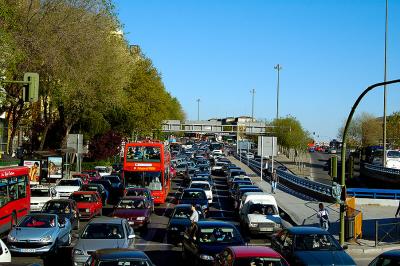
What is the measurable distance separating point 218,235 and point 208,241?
401 mm

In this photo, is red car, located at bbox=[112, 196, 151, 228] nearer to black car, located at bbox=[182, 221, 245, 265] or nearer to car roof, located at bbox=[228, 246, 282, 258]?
black car, located at bbox=[182, 221, 245, 265]

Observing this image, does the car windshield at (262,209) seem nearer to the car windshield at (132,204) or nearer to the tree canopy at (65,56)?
the car windshield at (132,204)

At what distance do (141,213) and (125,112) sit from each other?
42865 millimetres

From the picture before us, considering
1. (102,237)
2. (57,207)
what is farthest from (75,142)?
(102,237)

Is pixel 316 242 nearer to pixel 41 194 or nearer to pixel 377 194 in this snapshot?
pixel 41 194

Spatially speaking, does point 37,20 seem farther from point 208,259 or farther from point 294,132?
point 294,132

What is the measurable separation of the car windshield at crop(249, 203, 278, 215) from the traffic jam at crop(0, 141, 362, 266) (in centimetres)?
4

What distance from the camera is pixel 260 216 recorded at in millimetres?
25531

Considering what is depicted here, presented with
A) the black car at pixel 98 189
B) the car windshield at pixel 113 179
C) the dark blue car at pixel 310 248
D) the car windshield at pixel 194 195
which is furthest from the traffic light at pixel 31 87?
the car windshield at pixel 113 179

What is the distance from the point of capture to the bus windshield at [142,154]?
120ft

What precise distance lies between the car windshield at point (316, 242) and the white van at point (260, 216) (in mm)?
8077

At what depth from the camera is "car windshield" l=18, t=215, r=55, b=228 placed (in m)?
19.9

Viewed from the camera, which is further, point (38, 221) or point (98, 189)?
point (98, 189)

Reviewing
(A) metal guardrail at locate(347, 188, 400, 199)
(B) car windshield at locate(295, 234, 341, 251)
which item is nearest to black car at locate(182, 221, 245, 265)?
(B) car windshield at locate(295, 234, 341, 251)
